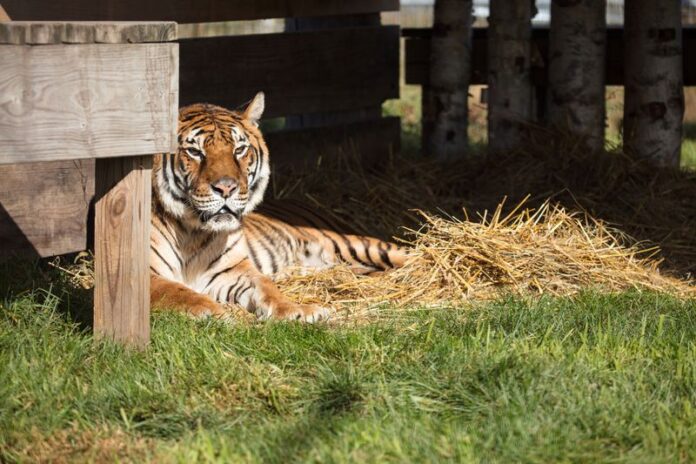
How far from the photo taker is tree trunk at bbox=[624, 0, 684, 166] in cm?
784

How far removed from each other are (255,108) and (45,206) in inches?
50.3

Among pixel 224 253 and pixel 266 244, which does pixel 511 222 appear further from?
pixel 224 253

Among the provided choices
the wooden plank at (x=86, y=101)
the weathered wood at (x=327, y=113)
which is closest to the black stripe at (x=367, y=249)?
the weathered wood at (x=327, y=113)

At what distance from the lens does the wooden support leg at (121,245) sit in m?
4.09

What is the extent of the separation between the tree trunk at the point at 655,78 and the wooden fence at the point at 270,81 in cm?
203

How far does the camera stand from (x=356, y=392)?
367 centimetres

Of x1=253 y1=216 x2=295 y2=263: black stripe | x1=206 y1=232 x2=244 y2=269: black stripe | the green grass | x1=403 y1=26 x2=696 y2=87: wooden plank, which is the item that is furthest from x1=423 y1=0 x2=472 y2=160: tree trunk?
the green grass

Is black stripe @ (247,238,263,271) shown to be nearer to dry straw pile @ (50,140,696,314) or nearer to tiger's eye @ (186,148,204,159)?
dry straw pile @ (50,140,696,314)

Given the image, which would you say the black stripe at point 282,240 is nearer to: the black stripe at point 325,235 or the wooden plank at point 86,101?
the black stripe at point 325,235

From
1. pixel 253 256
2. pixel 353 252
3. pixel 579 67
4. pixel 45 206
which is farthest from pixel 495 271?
pixel 579 67

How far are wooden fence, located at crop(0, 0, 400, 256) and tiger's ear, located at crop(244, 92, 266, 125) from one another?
1002 millimetres

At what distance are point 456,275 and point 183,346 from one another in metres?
1.90

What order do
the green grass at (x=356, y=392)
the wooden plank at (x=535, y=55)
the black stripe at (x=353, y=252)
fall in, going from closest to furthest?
the green grass at (x=356, y=392)
the black stripe at (x=353, y=252)
the wooden plank at (x=535, y=55)

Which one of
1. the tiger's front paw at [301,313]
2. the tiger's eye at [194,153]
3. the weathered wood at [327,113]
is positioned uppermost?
the weathered wood at [327,113]
